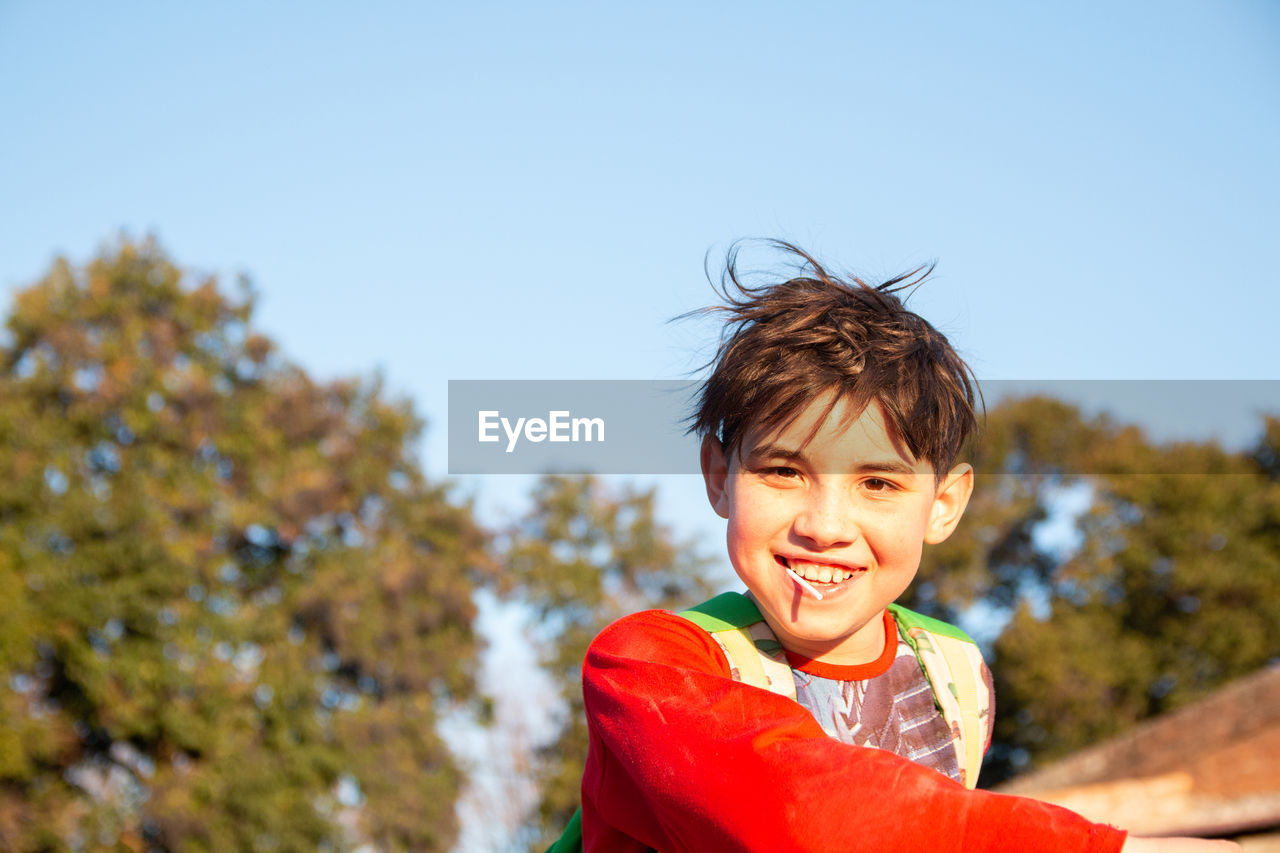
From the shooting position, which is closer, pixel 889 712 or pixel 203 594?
pixel 889 712

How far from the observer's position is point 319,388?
2438 cm

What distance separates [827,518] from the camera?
5.22 ft

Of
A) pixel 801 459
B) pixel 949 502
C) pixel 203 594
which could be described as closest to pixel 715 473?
pixel 801 459

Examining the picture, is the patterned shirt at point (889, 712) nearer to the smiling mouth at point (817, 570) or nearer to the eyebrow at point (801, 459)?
the smiling mouth at point (817, 570)

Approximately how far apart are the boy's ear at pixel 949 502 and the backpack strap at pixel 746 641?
11.6 inches

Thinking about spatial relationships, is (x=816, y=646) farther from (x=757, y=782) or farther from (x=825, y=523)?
(x=757, y=782)

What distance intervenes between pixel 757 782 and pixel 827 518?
0.42 meters

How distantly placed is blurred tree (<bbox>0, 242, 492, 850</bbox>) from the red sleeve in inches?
792

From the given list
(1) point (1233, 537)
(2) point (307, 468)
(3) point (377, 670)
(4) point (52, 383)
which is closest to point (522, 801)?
(3) point (377, 670)

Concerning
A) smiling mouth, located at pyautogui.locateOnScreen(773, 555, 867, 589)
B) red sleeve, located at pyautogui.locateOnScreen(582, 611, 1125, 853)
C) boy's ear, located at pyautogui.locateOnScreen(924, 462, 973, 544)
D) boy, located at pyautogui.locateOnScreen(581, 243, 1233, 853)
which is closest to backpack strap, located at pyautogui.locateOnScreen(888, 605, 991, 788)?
boy, located at pyautogui.locateOnScreen(581, 243, 1233, 853)

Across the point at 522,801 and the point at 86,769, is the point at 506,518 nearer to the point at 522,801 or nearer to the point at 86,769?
the point at 522,801

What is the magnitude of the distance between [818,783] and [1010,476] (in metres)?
28.8

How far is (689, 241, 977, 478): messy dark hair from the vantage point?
1.65 m

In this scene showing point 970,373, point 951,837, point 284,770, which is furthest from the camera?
point 284,770
